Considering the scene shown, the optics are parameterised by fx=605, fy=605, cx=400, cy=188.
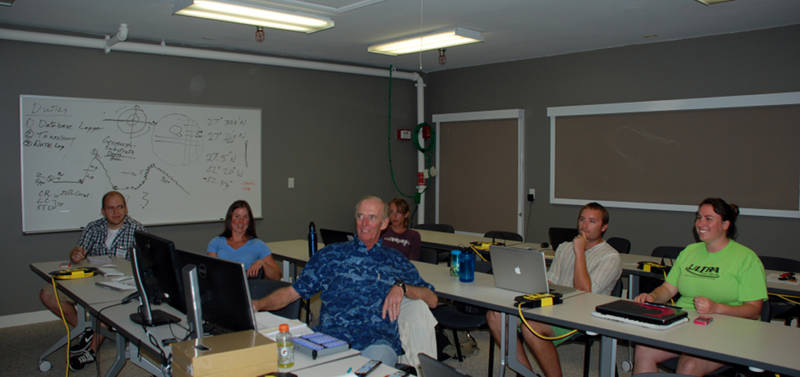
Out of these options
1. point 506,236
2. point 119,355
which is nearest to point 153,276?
point 119,355

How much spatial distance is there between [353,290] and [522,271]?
1.07m

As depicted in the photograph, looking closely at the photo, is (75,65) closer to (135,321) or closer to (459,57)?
(135,321)

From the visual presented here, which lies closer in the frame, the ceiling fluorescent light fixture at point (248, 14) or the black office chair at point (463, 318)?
the black office chair at point (463, 318)

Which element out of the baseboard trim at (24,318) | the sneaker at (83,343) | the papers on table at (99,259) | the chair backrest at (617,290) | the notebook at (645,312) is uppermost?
the notebook at (645,312)

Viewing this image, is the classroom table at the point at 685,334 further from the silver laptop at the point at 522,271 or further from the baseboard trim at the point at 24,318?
the baseboard trim at the point at 24,318

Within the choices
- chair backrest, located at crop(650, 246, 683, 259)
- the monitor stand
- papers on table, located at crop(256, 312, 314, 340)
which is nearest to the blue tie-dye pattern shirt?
papers on table, located at crop(256, 312, 314, 340)

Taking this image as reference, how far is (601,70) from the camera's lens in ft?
20.9

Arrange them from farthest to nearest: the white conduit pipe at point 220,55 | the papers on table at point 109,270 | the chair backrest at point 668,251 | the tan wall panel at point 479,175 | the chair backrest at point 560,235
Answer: the tan wall panel at point 479,175, the chair backrest at point 560,235, the white conduit pipe at point 220,55, the chair backrest at point 668,251, the papers on table at point 109,270

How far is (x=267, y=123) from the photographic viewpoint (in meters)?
6.74

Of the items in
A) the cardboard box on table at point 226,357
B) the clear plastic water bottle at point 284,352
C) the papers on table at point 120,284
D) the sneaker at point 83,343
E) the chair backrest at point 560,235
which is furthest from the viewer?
the chair backrest at point 560,235

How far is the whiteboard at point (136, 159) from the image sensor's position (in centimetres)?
533

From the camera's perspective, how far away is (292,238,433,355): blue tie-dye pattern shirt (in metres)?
2.80

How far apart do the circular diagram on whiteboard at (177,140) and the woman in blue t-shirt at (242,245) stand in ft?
7.02

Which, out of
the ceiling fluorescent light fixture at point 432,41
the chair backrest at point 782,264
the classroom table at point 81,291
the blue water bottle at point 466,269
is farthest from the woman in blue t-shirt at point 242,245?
the chair backrest at point 782,264
